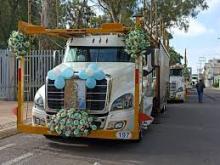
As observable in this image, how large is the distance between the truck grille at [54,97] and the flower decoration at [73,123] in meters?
0.31

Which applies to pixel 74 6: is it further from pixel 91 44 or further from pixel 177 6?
pixel 91 44

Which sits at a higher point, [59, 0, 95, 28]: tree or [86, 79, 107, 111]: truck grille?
[59, 0, 95, 28]: tree

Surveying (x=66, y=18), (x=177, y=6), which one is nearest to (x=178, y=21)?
(x=177, y=6)

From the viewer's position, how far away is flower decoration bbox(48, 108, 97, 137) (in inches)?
433

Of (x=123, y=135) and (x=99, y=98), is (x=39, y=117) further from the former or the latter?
(x=123, y=135)

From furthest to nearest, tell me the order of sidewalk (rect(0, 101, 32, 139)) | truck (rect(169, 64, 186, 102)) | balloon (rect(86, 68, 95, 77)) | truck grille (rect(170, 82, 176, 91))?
1. truck grille (rect(170, 82, 176, 91))
2. truck (rect(169, 64, 186, 102))
3. sidewalk (rect(0, 101, 32, 139))
4. balloon (rect(86, 68, 95, 77))

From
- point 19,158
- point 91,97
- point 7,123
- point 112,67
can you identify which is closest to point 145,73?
point 112,67

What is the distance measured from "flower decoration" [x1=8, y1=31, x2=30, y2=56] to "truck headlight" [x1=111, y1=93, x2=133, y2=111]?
269 cm

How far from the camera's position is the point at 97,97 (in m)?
11.3

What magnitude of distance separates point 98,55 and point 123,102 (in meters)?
2.37

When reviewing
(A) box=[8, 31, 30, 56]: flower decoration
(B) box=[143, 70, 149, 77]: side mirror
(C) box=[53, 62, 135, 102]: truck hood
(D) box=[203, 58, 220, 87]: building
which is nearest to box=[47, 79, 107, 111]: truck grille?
(C) box=[53, 62, 135, 102]: truck hood

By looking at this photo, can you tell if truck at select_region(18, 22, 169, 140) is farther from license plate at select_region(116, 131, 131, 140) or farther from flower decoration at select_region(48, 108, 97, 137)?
flower decoration at select_region(48, 108, 97, 137)

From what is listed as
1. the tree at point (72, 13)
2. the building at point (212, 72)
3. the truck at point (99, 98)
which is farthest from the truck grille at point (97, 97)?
the building at point (212, 72)

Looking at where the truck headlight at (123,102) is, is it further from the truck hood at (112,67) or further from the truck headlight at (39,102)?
the truck headlight at (39,102)
